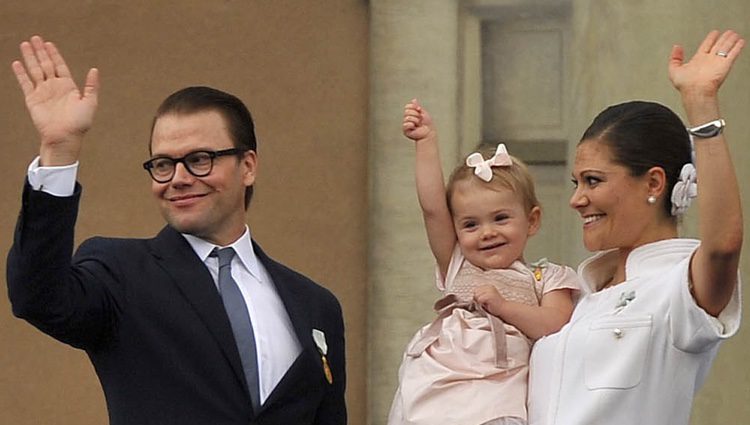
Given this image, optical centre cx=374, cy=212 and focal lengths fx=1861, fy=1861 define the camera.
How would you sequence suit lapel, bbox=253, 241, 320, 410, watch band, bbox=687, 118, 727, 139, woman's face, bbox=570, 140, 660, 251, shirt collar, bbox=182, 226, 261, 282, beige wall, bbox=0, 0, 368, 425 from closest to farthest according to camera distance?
1. watch band, bbox=687, 118, 727, 139
2. woman's face, bbox=570, 140, 660, 251
3. suit lapel, bbox=253, 241, 320, 410
4. shirt collar, bbox=182, 226, 261, 282
5. beige wall, bbox=0, 0, 368, 425

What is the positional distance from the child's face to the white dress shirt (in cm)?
45

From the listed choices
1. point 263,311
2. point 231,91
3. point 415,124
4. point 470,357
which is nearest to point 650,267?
point 470,357

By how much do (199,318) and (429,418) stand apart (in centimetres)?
54

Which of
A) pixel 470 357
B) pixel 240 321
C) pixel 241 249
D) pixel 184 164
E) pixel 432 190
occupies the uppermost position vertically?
pixel 184 164

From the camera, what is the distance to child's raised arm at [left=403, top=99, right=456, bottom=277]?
13.9 ft

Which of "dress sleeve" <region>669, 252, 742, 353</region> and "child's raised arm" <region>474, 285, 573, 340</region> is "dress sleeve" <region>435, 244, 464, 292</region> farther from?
"dress sleeve" <region>669, 252, 742, 353</region>

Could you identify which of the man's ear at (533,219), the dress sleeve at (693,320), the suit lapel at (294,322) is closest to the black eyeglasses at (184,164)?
the suit lapel at (294,322)

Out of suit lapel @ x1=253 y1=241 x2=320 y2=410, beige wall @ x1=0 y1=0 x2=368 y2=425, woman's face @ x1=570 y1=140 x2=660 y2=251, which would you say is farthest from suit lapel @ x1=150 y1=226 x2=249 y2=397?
beige wall @ x1=0 y1=0 x2=368 y2=425

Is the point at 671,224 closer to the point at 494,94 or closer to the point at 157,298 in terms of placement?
the point at 157,298

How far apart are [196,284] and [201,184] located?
220 millimetres

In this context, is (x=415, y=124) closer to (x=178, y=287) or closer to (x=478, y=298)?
(x=478, y=298)

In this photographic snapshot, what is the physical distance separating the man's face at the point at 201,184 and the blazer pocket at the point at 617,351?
2.83 feet

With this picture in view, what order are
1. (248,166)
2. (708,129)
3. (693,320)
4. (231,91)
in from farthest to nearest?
(231,91)
(248,166)
(693,320)
(708,129)

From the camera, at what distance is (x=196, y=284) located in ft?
13.1
